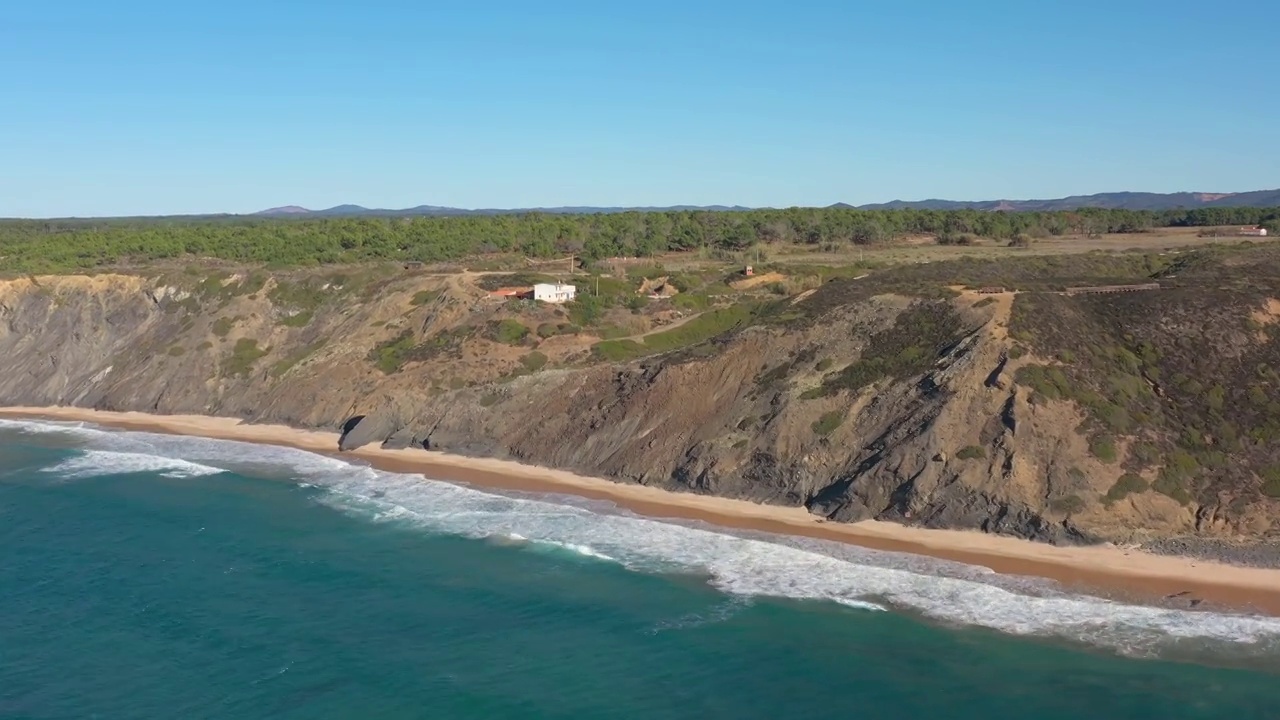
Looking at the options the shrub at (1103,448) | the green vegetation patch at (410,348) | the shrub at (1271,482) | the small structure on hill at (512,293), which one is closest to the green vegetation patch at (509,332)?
the green vegetation patch at (410,348)

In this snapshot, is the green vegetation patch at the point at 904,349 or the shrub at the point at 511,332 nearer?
the green vegetation patch at the point at 904,349

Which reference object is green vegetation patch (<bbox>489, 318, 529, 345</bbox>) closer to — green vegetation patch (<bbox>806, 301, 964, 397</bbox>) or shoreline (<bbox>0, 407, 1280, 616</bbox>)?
shoreline (<bbox>0, 407, 1280, 616</bbox>)

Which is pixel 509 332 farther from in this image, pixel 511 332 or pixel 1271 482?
pixel 1271 482

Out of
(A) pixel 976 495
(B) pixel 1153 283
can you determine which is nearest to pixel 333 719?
(A) pixel 976 495

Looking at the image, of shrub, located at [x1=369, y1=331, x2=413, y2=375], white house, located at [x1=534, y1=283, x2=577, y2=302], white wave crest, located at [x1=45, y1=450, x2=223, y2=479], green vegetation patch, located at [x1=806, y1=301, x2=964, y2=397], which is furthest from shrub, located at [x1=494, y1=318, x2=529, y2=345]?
green vegetation patch, located at [x1=806, y1=301, x2=964, y2=397]

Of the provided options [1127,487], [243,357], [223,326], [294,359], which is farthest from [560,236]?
[1127,487]

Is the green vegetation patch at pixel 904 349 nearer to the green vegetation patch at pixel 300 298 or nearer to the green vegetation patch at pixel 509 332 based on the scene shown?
the green vegetation patch at pixel 509 332
